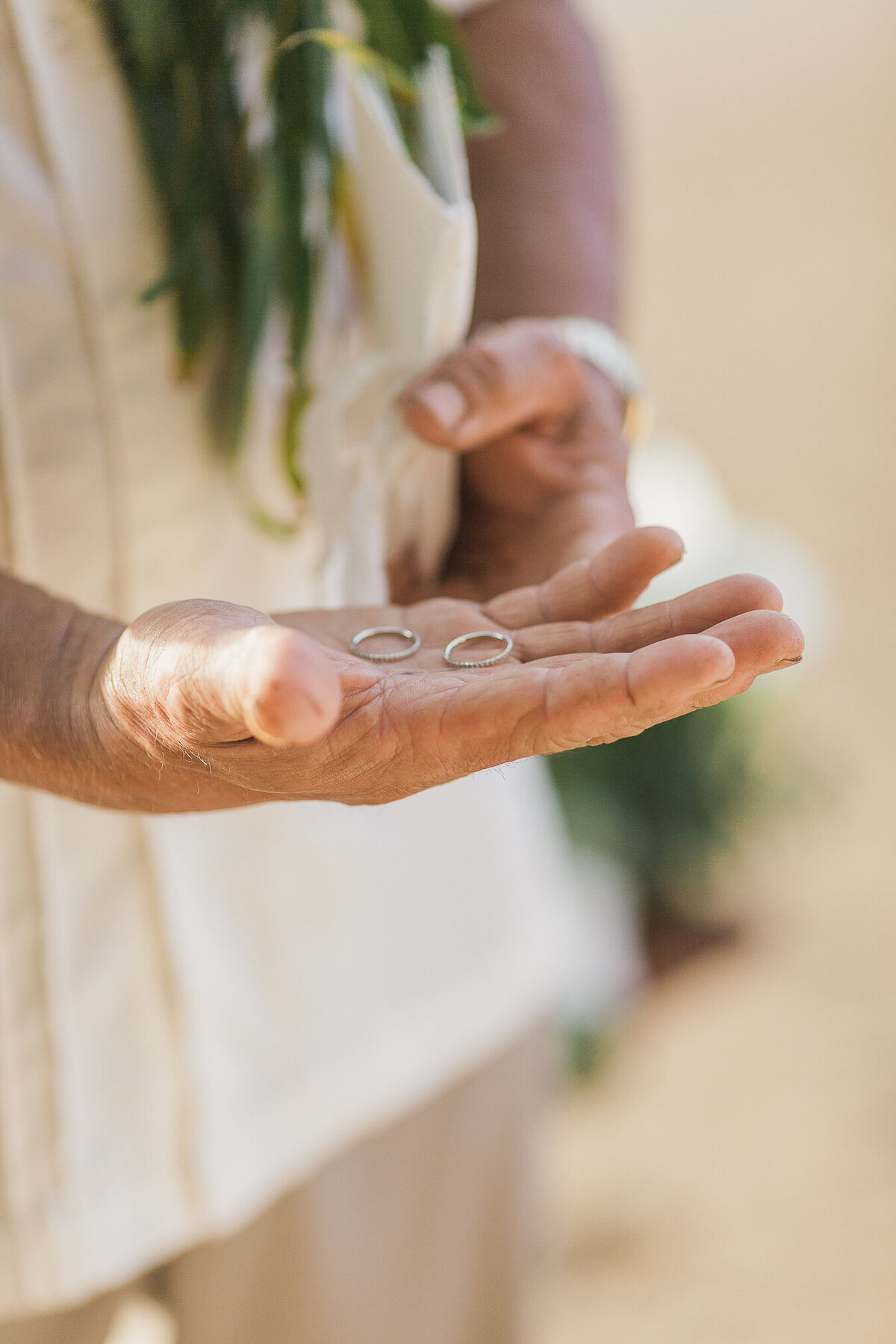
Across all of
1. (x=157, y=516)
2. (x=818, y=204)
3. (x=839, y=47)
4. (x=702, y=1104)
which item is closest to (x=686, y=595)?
(x=157, y=516)

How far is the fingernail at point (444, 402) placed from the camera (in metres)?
0.56

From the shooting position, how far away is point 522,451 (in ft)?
2.07

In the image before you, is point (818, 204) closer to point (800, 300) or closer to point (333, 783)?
point (800, 300)

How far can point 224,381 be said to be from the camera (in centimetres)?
64

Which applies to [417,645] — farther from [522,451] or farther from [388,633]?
[522,451]

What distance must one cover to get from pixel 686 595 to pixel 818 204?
3741mm

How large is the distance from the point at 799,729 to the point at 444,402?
57.9 inches

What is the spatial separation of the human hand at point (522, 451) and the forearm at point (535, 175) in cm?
11

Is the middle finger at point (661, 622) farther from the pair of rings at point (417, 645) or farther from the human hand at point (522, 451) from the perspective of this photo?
the human hand at point (522, 451)

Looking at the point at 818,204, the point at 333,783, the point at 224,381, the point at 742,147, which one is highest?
the point at 742,147

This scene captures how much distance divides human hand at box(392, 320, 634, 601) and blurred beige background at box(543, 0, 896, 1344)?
123 centimetres

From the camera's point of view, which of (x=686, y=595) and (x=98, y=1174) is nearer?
(x=686, y=595)

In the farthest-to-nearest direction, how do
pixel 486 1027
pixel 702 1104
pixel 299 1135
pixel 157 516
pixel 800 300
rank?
pixel 800 300 → pixel 702 1104 → pixel 486 1027 → pixel 299 1135 → pixel 157 516

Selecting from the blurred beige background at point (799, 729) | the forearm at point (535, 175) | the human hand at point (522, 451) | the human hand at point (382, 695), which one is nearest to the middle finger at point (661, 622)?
the human hand at point (382, 695)
